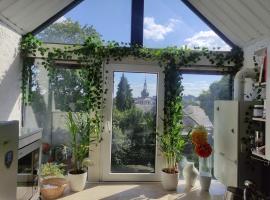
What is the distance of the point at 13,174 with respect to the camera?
1.49 metres

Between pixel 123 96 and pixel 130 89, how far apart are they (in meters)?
0.15

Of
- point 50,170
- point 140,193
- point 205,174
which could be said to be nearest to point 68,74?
point 50,170

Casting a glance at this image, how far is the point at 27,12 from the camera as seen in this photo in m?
3.17

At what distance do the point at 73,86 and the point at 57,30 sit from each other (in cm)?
87

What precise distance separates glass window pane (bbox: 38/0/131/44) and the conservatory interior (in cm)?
1

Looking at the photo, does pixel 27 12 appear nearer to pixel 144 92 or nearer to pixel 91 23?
pixel 91 23

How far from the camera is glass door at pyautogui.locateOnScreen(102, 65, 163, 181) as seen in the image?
3881mm

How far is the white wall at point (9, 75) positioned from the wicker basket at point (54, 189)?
0.98 meters

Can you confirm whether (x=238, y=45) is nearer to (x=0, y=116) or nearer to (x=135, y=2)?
(x=135, y=2)

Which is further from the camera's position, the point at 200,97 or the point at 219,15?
the point at 200,97

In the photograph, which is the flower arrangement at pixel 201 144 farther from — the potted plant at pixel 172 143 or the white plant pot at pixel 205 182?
the white plant pot at pixel 205 182

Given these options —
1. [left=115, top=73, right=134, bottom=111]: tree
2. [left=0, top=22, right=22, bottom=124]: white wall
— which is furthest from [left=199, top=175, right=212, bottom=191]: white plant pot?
[left=0, top=22, right=22, bottom=124]: white wall

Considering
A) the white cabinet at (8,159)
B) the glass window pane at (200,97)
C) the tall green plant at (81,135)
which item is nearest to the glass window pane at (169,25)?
the glass window pane at (200,97)

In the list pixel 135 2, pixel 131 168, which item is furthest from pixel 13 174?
pixel 135 2
